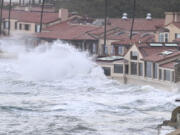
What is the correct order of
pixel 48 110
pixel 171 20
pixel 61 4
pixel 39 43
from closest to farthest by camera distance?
pixel 48 110, pixel 171 20, pixel 39 43, pixel 61 4

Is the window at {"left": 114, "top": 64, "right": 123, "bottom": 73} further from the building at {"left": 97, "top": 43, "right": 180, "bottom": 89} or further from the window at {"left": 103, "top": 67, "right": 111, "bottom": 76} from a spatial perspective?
the window at {"left": 103, "top": 67, "right": 111, "bottom": 76}

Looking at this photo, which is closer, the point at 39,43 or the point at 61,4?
the point at 39,43

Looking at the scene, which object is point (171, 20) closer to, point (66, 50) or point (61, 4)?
point (66, 50)

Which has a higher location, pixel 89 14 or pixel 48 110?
pixel 89 14

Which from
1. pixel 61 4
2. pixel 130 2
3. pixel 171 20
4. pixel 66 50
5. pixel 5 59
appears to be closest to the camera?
pixel 66 50

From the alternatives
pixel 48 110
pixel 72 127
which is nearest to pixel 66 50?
pixel 48 110

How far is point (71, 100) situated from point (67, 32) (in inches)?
1138

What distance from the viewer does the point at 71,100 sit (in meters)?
37.1

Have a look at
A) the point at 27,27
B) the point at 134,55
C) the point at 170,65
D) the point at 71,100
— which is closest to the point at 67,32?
the point at 27,27

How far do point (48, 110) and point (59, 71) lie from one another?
16.5 meters

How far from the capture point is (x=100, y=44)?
61969 millimetres

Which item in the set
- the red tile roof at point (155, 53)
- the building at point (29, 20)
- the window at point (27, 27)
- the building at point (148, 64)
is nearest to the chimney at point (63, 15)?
the building at point (29, 20)

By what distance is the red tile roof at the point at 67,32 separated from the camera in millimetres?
62781

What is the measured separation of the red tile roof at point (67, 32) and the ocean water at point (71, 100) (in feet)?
25.2
